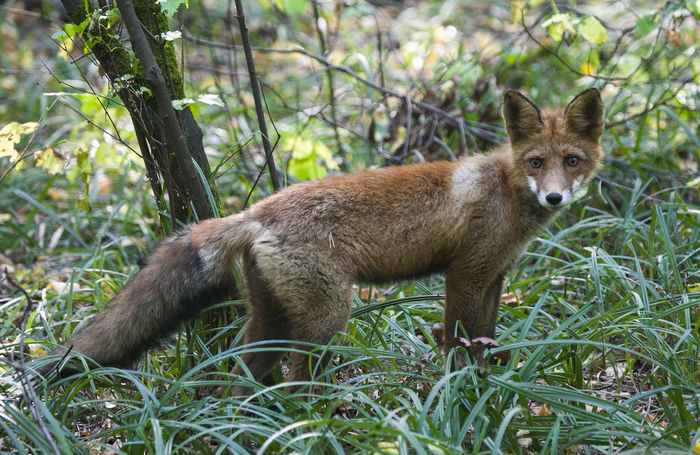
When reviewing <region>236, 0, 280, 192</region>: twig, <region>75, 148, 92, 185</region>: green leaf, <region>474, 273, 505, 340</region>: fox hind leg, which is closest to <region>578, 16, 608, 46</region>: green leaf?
<region>474, 273, 505, 340</region>: fox hind leg

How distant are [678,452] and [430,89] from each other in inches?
251

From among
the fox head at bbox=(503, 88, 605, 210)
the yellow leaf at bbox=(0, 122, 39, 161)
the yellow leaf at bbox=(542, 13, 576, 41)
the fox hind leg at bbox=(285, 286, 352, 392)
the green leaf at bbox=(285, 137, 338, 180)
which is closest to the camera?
the fox hind leg at bbox=(285, 286, 352, 392)

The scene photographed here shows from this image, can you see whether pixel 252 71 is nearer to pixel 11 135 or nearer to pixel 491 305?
pixel 11 135

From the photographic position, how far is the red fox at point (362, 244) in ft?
12.2

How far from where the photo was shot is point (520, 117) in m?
4.46

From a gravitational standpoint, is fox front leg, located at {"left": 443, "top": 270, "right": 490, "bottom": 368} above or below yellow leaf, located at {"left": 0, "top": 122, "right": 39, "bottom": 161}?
below

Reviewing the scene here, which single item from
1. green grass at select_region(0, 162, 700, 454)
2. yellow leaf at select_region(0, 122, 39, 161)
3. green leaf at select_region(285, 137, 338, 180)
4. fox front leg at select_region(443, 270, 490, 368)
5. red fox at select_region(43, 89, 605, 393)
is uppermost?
yellow leaf at select_region(0, 122, 39, 161)

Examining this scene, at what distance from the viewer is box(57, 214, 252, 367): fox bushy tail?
12.3ft

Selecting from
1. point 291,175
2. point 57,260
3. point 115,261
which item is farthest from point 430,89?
point 57,260

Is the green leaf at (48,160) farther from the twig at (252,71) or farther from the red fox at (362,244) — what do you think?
the twig at (252,71)

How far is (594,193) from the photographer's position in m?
6.92

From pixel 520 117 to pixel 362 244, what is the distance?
1.75 m

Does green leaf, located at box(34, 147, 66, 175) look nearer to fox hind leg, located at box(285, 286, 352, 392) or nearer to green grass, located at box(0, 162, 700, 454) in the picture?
green grass, located at box(0, 162, 700, 454)

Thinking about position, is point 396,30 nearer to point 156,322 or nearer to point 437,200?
point 437,200
